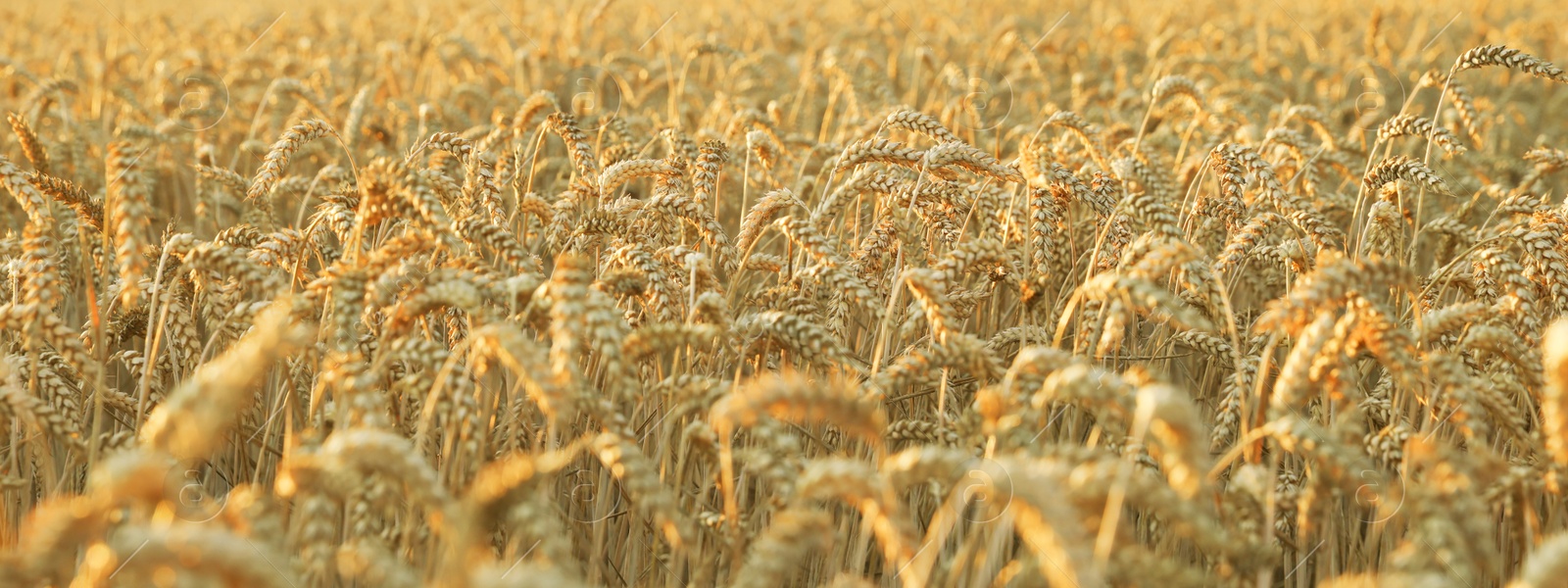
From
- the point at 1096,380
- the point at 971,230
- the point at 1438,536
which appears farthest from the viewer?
the point at 971,230

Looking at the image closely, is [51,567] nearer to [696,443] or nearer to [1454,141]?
[696,443]

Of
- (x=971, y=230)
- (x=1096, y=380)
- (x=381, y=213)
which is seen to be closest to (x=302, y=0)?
(x=971, y=230)

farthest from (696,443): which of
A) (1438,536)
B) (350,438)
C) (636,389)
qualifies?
(1438,536)

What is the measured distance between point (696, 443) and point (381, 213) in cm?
74

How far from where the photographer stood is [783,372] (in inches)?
93.5

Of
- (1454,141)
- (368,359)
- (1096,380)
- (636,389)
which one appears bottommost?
(368,359)

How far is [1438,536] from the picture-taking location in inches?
56.1

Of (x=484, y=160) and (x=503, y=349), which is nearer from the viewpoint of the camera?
(x=503, y=349)

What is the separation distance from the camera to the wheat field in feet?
4.69

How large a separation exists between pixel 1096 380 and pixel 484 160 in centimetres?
182

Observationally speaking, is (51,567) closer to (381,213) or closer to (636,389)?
(636,389)

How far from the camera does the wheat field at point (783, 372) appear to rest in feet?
4.69

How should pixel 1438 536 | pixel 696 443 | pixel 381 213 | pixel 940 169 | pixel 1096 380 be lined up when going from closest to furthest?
pixel 1438 536, pixel 1096 380, pixel 696 443, pixel 381 213, pixel 940 169

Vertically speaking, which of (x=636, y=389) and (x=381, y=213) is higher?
(x=381, y=213)
